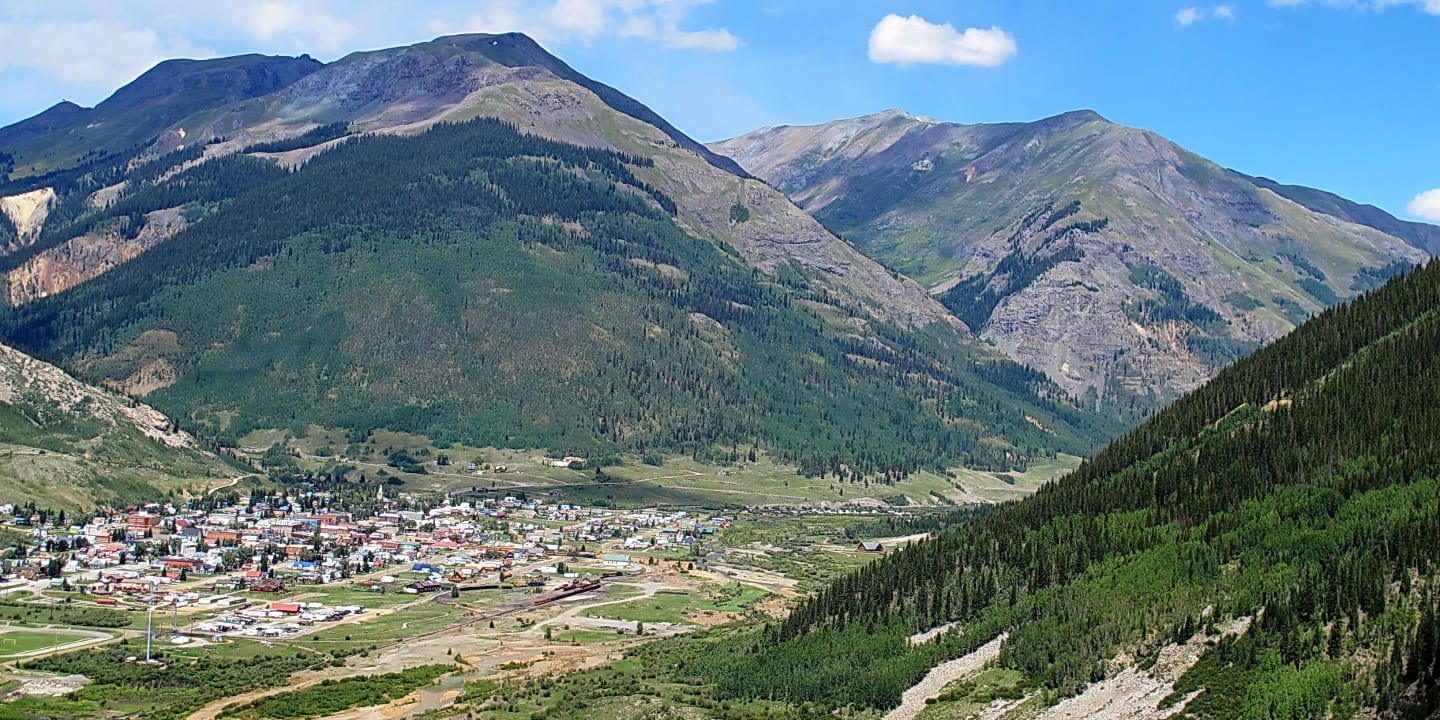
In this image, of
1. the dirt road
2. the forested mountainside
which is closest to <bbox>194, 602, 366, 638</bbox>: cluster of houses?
the forested mountainside

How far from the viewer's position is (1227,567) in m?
102

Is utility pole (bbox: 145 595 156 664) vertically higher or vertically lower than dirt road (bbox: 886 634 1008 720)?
lower

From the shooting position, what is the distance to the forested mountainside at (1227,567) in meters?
83.7

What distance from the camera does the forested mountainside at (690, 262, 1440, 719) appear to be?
83688 mm

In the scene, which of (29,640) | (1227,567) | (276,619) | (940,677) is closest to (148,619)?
(29,640)

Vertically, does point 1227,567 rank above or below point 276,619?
above

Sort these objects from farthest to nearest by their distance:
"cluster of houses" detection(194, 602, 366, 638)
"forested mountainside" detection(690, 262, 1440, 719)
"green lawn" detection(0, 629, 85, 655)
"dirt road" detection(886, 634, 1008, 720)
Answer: "cluster of houses" detection(194, 602, 366, 638), "green lawn" detection(0, 629, 85, 655), "dirt road" detection(886, 634, 1008, 720), "forested mountainside" detection(690, 262, 1440, 719)

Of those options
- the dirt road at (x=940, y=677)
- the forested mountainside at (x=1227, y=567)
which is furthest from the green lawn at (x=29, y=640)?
the dirt road at (x=940, y=677)

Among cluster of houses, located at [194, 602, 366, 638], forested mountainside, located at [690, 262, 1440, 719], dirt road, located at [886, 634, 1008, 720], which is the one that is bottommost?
cluster of houses, located at [194, 602, 366, 638]

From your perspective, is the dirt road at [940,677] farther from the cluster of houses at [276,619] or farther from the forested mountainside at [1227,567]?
the cluster of houses at [276,619]

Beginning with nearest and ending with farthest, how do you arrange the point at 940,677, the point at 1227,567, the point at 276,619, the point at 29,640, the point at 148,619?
the point at 1227,567, the point at 940,677, the point at 29,640, the point at 148,619, the point at 276,619

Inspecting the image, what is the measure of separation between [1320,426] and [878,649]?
36772 millimetres

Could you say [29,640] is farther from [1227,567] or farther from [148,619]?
[1227,567]

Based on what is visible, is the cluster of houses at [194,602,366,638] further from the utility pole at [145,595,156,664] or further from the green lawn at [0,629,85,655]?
the green lawn at [0,629,85,655]
